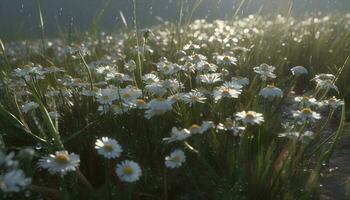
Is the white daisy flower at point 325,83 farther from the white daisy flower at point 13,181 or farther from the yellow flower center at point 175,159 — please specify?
the white daisy flower at point 13,181

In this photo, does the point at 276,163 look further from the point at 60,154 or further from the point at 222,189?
the point at 60,154

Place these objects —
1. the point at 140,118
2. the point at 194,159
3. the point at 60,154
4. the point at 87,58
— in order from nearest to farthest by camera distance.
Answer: the point at 60,154 → the point at 194,159 → the point at 140,118 → the point at 87,58

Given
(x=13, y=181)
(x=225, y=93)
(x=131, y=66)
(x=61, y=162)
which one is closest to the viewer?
(x=13, y=181)

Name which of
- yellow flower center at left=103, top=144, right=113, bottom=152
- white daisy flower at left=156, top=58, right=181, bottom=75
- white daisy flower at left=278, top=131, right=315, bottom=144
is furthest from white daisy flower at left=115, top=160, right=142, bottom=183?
white daisy flower at left=156, top=58, right=181, bottom=75

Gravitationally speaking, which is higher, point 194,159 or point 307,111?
A: point 307,111

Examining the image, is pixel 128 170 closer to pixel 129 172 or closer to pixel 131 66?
pixel 129 172

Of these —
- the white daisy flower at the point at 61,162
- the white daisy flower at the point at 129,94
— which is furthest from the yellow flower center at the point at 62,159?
the white daisy flower at the point at 129,94

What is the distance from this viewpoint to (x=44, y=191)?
5.91 ft

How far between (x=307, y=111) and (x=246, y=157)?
31cm

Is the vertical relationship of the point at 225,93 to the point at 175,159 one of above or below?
above

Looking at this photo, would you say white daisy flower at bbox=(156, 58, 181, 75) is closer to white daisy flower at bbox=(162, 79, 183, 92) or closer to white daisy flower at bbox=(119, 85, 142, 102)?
white daisy flower at bbox=(162, 79, 183, 92)

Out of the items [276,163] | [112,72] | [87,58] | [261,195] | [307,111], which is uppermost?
[87,58]

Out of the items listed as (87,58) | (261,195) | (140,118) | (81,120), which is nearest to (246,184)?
(261,195)

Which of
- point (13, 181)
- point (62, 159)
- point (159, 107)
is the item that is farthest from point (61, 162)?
point (159, 107)
